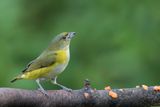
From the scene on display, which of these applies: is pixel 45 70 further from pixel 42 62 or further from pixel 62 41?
pixel 62 41

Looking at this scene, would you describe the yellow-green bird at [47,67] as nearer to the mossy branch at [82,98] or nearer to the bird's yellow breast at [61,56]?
the bird's yellow breast at [61,56]

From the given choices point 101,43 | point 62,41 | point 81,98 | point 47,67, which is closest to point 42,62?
point 47,67

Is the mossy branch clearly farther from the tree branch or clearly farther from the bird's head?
the bird's head

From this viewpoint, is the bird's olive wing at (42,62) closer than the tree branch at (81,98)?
No

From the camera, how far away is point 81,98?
4.86 metres

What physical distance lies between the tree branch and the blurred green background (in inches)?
91.1

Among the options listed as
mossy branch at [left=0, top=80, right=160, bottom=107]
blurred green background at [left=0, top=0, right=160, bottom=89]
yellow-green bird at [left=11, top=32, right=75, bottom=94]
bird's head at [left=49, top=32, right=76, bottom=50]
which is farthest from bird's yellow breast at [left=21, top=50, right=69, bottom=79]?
blurred green background at [left=0, top=0, right=160, bottom=89]

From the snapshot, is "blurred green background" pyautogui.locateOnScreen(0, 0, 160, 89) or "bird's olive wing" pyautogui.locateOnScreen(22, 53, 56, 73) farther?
"blurred green background" pyautogui.locateOnScreen(0, 0, 160, 89)

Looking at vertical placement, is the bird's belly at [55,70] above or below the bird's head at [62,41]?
below

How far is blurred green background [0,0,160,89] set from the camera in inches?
293

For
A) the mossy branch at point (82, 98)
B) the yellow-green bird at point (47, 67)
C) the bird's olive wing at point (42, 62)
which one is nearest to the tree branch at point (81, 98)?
the mossy branch at point (82, 98)

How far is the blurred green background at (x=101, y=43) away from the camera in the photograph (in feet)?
24.4

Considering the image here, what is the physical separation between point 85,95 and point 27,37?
9.75ft

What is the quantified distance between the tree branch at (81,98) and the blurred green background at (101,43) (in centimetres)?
231
